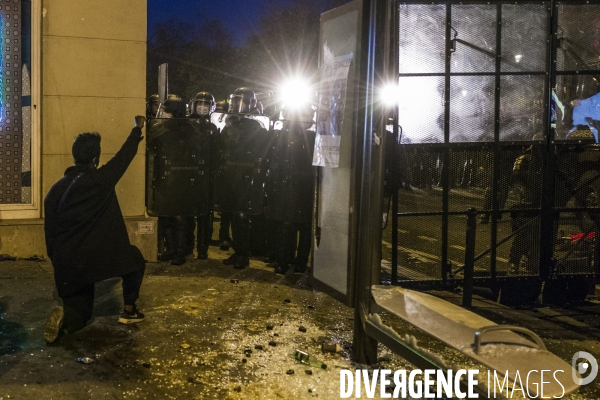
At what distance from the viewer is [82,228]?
591cm

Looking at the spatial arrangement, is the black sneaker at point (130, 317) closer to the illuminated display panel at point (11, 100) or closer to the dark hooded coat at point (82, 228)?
the dark hooded coat at point (82, 228)

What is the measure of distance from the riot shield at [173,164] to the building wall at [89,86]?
0.23m

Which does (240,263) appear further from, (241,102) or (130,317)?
(130,317)

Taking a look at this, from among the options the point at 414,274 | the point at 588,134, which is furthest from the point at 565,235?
the point at 414,274

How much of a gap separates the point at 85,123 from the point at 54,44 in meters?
1.01

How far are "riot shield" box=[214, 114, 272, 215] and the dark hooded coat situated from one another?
3.25 meters

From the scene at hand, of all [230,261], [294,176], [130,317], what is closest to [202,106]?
[294,176]

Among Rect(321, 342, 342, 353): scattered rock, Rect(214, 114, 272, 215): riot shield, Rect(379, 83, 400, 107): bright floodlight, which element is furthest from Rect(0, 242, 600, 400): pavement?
Rect(379, 83, 400, 107): bright floodlight

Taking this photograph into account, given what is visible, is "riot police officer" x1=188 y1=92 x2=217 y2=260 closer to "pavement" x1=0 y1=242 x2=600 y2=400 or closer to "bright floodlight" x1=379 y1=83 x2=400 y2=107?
"pavement" x1=0 y1=242 x2=600 y2=400

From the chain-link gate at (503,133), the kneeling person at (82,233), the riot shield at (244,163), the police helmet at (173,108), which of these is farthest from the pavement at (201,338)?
the police helmet at (173,108)

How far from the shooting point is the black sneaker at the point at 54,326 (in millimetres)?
5809

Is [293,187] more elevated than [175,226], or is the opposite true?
[293,187]

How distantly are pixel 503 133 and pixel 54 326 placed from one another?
192 inches

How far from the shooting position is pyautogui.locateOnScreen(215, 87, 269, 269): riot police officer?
9.16m
